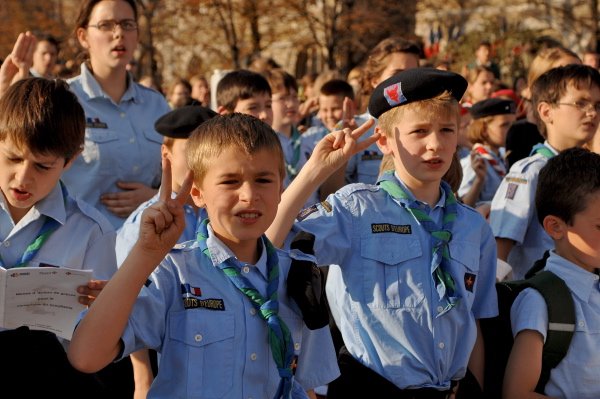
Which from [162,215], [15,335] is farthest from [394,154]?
[15,335]

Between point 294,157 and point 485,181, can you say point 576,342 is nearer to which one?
point 485,181

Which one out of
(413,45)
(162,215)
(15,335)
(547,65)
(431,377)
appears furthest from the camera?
(547,65)

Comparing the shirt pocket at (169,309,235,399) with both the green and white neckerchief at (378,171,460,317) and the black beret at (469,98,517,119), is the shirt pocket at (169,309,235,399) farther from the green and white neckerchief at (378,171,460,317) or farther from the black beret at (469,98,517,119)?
the black beret at (469,98,517,119)

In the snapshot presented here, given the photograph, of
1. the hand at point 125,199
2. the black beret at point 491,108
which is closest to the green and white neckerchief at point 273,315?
the hand at point 125,199

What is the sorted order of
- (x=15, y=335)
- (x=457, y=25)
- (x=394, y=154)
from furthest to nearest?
(x=457, y=25), (x=394, y=154), (x=15, y=335)

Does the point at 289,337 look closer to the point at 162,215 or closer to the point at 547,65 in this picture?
the point at 162,215

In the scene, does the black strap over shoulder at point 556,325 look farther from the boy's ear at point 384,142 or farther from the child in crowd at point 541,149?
the child in crowd at point 541,149

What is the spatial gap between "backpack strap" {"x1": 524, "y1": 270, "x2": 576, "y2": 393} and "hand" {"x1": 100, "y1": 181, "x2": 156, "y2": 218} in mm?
2439

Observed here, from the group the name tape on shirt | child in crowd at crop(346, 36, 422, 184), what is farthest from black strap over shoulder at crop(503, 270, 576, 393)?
child in crowd at crop(346, 36, 422, 184)

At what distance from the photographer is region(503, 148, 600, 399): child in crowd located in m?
3.97

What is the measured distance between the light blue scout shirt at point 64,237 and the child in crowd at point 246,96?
250 cm

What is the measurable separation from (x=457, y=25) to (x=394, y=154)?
79.9ft

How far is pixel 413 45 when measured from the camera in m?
6.67

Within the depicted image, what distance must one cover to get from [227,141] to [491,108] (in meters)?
5.18
